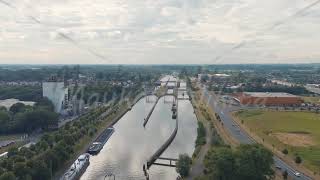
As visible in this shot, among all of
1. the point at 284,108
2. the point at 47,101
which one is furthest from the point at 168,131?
the point at 284,108

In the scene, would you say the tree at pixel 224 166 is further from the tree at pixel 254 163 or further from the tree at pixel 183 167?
the tree at pixel 183 167

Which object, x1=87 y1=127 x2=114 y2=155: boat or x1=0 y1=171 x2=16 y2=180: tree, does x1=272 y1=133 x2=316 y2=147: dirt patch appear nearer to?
x1=87 y1=127 x2=114 y2=155: boat

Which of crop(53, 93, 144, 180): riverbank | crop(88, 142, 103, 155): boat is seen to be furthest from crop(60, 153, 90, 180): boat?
crop(88, 142, 103, 155): boat

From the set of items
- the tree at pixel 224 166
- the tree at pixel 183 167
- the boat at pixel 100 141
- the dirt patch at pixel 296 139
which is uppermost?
the tree at pixel 224 166

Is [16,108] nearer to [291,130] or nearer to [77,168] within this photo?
A: [77,168]

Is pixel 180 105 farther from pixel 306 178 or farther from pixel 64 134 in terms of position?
pixel 306 178

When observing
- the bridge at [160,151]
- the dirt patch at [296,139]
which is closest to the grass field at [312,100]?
the dirt patch at [296,139]
